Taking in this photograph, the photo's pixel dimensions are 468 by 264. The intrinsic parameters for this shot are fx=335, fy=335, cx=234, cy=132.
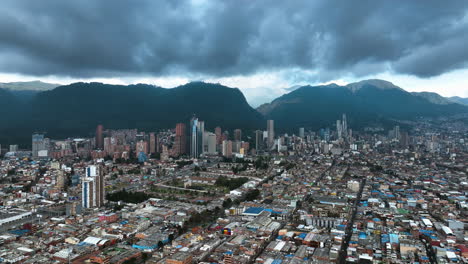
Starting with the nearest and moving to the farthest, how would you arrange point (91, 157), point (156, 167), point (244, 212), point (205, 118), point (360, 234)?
point (360, 234) → point (244, 212) → point (156, 167) → point (91, 157) → point (205, 118)

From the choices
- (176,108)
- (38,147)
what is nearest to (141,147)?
(38,147)

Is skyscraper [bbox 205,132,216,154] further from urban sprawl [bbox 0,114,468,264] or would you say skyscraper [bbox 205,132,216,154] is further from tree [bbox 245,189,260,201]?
tree [bbox 245,189,260,201]

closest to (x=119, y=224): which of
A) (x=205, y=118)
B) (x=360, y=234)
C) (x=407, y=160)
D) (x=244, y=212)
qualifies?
(x=244, y=212)

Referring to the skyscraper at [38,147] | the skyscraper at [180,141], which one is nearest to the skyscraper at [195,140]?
the skyscraper at [180,141]

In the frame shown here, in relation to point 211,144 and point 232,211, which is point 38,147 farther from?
point 232,211

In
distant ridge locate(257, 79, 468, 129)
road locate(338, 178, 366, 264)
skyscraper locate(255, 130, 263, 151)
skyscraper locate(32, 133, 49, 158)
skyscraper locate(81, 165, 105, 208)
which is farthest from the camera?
distant ridge locate(257, 79, 468, 129)

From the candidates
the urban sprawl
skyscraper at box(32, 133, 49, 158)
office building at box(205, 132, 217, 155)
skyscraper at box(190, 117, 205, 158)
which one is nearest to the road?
the urban sprawl

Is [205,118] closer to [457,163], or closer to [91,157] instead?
[91,157]
